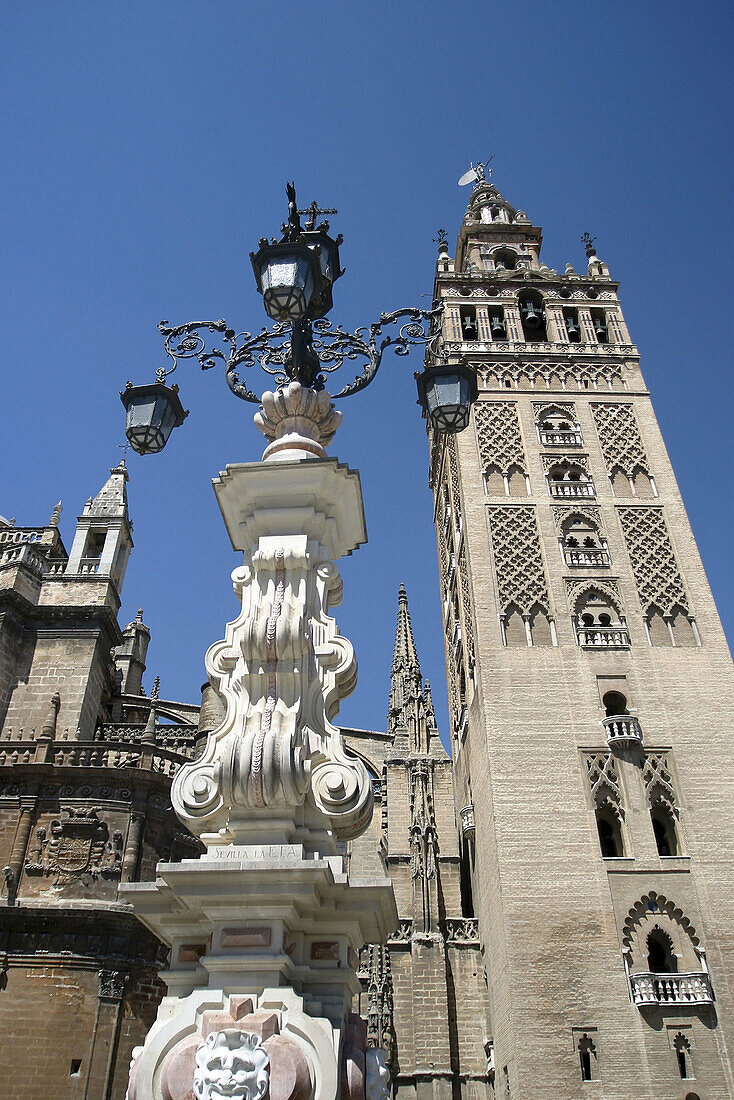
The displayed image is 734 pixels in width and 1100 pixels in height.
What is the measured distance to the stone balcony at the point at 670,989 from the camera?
16.8 meters

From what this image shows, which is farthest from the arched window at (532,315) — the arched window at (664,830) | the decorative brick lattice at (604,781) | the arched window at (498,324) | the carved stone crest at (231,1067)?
the carved stone crest at (231,1067)

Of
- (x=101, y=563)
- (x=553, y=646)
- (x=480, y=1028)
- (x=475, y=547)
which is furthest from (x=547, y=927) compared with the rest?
(x=101, y=563)

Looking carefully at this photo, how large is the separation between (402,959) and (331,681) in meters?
17.7

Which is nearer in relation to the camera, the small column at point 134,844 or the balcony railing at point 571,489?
the small column at point 134,844

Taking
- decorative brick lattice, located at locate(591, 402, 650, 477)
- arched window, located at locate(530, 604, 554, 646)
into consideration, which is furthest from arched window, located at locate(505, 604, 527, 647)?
decorative brick lattice, located at locate(591, 402, 650, 477)

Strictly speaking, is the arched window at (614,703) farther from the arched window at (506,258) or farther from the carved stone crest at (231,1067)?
the arched window at (506,258)

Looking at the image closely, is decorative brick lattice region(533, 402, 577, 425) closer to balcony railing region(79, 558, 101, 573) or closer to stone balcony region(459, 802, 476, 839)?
stone balcony region(459, 802, 476, 839)

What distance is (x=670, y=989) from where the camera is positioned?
1703 cm

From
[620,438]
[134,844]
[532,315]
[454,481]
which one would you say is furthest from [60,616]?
[532,315]

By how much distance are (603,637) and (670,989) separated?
828 centimetres

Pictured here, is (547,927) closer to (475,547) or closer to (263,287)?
(475,547)

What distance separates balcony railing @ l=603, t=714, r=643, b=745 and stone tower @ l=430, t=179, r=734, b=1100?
0.05 meters

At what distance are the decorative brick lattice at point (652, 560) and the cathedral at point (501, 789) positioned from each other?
80 mm

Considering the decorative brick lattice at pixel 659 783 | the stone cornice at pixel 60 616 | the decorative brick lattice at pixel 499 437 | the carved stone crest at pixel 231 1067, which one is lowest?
the carved stone crest at pixel 231 1067
